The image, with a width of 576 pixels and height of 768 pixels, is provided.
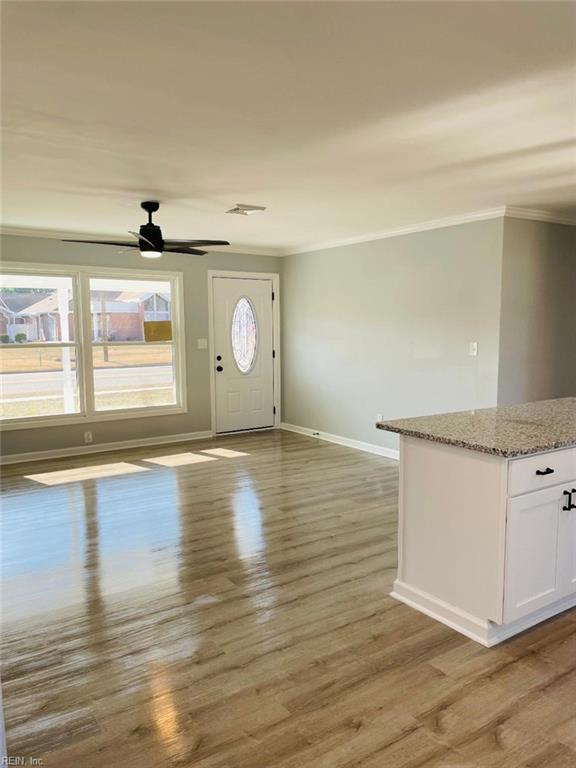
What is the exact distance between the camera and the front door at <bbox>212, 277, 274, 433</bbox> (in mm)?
7102

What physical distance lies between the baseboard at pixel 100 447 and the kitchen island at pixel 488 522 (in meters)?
4.43

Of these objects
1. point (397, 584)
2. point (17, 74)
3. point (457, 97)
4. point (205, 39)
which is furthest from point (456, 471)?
point (17, 74)

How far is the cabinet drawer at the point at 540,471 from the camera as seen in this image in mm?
2344

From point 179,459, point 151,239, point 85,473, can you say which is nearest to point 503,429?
point 151,239

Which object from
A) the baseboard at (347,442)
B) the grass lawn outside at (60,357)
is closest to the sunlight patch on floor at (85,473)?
the grass lawn outside at (60,357)

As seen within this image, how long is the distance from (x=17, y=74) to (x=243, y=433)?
556 cm

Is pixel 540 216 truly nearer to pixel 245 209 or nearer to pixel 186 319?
pixel 245 209

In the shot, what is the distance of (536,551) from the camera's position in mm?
2488

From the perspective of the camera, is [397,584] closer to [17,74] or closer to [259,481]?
[259,481]

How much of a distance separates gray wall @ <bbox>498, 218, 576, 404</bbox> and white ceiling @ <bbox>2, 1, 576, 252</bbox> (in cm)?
66

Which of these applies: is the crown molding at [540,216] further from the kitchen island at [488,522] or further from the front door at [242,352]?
the front door at [242,352]

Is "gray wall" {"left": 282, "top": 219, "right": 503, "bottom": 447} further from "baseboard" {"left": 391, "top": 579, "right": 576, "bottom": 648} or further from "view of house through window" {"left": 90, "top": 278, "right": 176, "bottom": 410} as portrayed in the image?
"baseboard" {"left": 391, "top": 579, "right": 576, "bottom": 648}

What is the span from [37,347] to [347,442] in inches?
146

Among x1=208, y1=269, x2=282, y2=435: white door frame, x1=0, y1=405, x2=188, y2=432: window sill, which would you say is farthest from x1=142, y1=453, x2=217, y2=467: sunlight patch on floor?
x1=208, y1=269, x2=282, y2=435: white door frame
